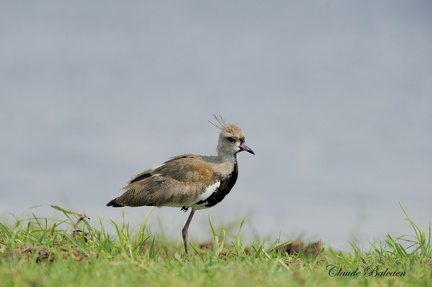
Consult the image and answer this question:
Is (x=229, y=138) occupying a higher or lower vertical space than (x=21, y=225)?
higher

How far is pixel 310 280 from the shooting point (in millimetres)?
5156

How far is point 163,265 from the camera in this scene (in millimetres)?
5711

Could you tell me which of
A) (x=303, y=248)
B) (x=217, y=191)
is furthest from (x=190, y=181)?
(x=303, y=248)

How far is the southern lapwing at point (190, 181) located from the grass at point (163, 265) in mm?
781

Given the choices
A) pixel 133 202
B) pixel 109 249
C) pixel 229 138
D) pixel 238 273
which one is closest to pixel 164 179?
pixel 133 202

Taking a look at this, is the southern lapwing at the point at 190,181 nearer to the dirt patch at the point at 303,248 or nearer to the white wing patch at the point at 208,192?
the white wing patch at the point at 208,192

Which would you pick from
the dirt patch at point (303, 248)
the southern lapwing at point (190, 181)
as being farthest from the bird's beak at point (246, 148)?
the dirt patch at point (303, 248)

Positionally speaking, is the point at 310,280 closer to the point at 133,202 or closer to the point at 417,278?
the point at 417,278

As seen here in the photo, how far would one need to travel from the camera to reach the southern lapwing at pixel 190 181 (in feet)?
26.1

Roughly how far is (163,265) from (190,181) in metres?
2.37

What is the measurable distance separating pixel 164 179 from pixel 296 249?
1977 millimetres

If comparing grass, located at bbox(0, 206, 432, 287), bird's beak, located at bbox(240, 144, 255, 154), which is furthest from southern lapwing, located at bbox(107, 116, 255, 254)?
grass, located at bbox(0, 206, 432, 287)

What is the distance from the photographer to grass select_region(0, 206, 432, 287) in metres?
4.91

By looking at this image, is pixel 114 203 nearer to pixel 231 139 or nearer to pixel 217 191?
pixel 217 191
